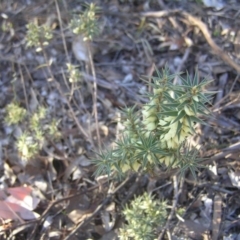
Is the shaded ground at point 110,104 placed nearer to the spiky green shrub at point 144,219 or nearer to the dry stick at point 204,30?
the dry stick at point 204,30

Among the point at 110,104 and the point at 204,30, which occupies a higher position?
the point at 204,30

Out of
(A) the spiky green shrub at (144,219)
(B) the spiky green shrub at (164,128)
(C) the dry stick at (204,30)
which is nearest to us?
(B) the spiky green shrub at (164,128)

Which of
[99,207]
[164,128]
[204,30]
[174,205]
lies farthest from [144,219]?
[204,30]

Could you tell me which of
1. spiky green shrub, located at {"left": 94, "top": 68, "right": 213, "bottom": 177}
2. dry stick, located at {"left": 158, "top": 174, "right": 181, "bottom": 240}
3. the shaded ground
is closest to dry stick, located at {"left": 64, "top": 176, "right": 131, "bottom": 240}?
the shaded ground

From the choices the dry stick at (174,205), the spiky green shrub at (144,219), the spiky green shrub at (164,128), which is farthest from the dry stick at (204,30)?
the spiky green shrub at (144,219)

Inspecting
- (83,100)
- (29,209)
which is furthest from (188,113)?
(83,100)

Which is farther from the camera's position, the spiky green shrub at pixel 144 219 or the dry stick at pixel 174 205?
the dry stick at pixel 174 205

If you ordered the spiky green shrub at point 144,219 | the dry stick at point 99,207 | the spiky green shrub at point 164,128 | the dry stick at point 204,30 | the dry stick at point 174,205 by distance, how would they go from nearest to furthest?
the spiky green shrub at point 164,128, the spiky green shrub at point 144,219, the dry stick at point 174,205, the dry stick at point 99,207, the dry stick at point 204,30

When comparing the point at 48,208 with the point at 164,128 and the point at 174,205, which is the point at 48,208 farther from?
the point at 164,128
